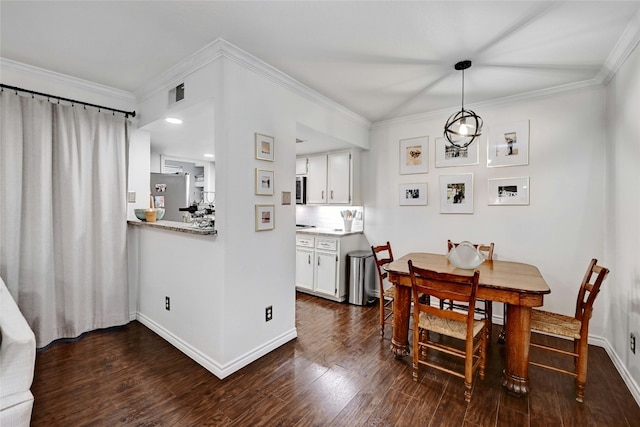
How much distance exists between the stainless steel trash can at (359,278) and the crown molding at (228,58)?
197 cm

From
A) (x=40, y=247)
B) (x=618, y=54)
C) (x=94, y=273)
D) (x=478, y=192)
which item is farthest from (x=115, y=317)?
(x=618, y=54)

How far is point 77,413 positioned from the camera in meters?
1.88

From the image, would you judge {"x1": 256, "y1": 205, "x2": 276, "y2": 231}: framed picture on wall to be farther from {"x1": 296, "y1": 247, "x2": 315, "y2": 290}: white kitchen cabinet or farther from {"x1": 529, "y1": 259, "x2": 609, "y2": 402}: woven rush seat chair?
{"x1": 529, "y1": 259, "x2": 609, "y2": 402}: woven rush seat chair

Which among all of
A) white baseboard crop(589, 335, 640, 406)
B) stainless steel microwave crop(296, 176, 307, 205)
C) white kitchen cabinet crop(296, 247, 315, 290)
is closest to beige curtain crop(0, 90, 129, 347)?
white kitchen cabinet crop(296, 247, 315, 290)

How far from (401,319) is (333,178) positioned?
2.37m

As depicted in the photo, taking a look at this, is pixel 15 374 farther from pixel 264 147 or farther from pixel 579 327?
pixel 579 327

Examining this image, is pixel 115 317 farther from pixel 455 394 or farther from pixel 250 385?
pixel 455 394

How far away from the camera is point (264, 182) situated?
2.56m

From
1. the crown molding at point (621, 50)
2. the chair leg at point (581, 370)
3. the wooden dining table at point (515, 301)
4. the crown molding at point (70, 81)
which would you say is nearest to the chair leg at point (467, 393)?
the wooden dining table at point (515, 301)

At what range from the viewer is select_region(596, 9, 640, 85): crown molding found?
200 centimetres

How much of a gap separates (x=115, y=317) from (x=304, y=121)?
286 centimetres

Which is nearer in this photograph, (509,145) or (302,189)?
(509,145)

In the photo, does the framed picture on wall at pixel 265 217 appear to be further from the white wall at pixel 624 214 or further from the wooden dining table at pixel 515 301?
the white wall at pixel 624 214

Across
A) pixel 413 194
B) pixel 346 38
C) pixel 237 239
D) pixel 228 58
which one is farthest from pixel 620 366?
pixel 228 58
